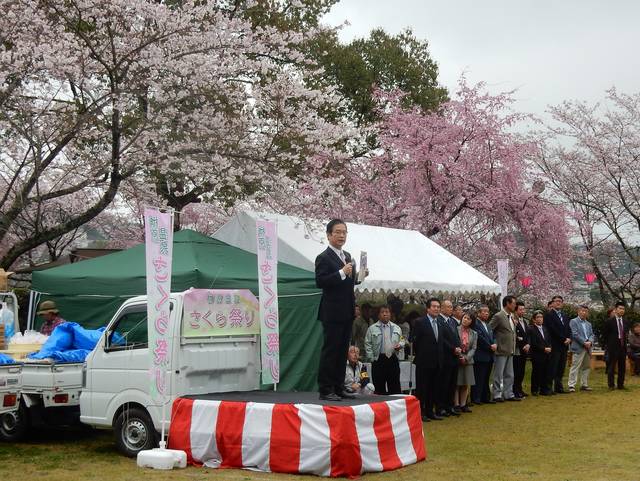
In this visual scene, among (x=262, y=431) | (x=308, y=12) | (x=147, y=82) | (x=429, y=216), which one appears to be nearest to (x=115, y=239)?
(x=308, y=12)

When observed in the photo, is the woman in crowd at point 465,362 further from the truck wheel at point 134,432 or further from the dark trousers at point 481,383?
the truck wheel at point 134,432

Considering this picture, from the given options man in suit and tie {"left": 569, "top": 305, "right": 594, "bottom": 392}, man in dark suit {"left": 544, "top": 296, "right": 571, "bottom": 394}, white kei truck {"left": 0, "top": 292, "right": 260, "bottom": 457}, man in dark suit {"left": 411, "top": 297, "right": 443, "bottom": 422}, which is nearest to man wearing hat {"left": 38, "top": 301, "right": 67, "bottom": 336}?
white kei truck {"left": 0, "top": 292, "right": 260, "bottom": 457}

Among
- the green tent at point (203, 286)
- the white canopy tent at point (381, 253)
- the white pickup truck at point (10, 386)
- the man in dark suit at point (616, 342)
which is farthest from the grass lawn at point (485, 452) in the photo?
the man in dark suit at point (616, 342)

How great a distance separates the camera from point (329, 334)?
28.8ft

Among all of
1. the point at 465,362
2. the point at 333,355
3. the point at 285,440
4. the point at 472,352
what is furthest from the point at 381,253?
the point at 285,440

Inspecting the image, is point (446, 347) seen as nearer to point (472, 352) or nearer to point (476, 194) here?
point (472, 352)

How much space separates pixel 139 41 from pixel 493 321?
7.72 meters

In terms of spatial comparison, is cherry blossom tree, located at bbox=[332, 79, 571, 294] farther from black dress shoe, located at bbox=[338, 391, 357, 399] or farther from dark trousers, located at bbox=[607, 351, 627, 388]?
black dress shoe, located at bbox=[338, 391, 357, 399]

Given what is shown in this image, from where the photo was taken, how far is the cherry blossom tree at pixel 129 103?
13109mm

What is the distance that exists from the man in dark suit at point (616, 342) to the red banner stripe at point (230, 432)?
1089 cm

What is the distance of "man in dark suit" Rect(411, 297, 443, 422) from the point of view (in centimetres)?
1291

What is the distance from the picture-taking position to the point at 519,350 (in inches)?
641

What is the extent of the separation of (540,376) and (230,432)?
32.4 feet

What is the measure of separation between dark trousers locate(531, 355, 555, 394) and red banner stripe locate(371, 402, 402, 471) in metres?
8.79
